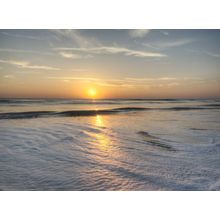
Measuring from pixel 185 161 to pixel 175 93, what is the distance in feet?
9.86

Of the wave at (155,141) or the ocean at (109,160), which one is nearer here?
the ocean at (109,160)

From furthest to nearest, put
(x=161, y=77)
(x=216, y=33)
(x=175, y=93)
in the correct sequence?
(x=175, y=93)
(x=161, y=77)
(x=216, y=33)

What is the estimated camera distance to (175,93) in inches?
210

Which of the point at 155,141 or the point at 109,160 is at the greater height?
the point at 155,141

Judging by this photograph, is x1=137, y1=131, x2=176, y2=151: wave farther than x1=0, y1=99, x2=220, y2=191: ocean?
Yes

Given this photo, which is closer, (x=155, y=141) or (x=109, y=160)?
(x=109, y=160)
